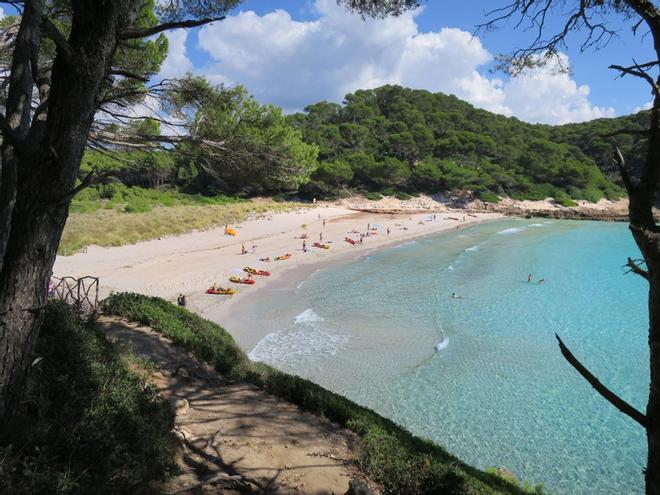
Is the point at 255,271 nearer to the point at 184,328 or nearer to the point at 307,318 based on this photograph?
the point at 307,318

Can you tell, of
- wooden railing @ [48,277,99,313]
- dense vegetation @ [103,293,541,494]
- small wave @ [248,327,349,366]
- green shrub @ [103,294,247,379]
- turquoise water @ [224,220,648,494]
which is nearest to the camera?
dense vegetation @ [103,293,541,494]

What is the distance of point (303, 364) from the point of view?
11.8 metres

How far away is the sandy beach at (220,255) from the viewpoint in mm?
16953

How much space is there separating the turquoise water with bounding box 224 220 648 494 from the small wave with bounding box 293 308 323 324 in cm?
4

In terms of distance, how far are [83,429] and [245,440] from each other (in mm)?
2024

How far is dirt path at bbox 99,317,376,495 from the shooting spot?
13.5 feet

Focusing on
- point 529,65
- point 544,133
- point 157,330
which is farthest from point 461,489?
point 544,133

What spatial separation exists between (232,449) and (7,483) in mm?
2521

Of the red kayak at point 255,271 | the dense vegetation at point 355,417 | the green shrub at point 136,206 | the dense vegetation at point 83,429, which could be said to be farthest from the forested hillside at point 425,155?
the dense vegetation at point 83,429

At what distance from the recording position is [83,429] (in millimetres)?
3402

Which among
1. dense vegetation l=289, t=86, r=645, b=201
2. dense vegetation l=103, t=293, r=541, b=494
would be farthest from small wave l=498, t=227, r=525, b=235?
dense vegetation l=103, t=293, r=541, b=494

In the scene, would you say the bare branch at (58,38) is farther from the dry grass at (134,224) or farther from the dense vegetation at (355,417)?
the dry grass at (134,224)

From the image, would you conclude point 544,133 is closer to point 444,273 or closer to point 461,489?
point 444,273

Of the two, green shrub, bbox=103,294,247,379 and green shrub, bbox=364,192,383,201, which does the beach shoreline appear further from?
green shrub, bbox=103,294,247,379
